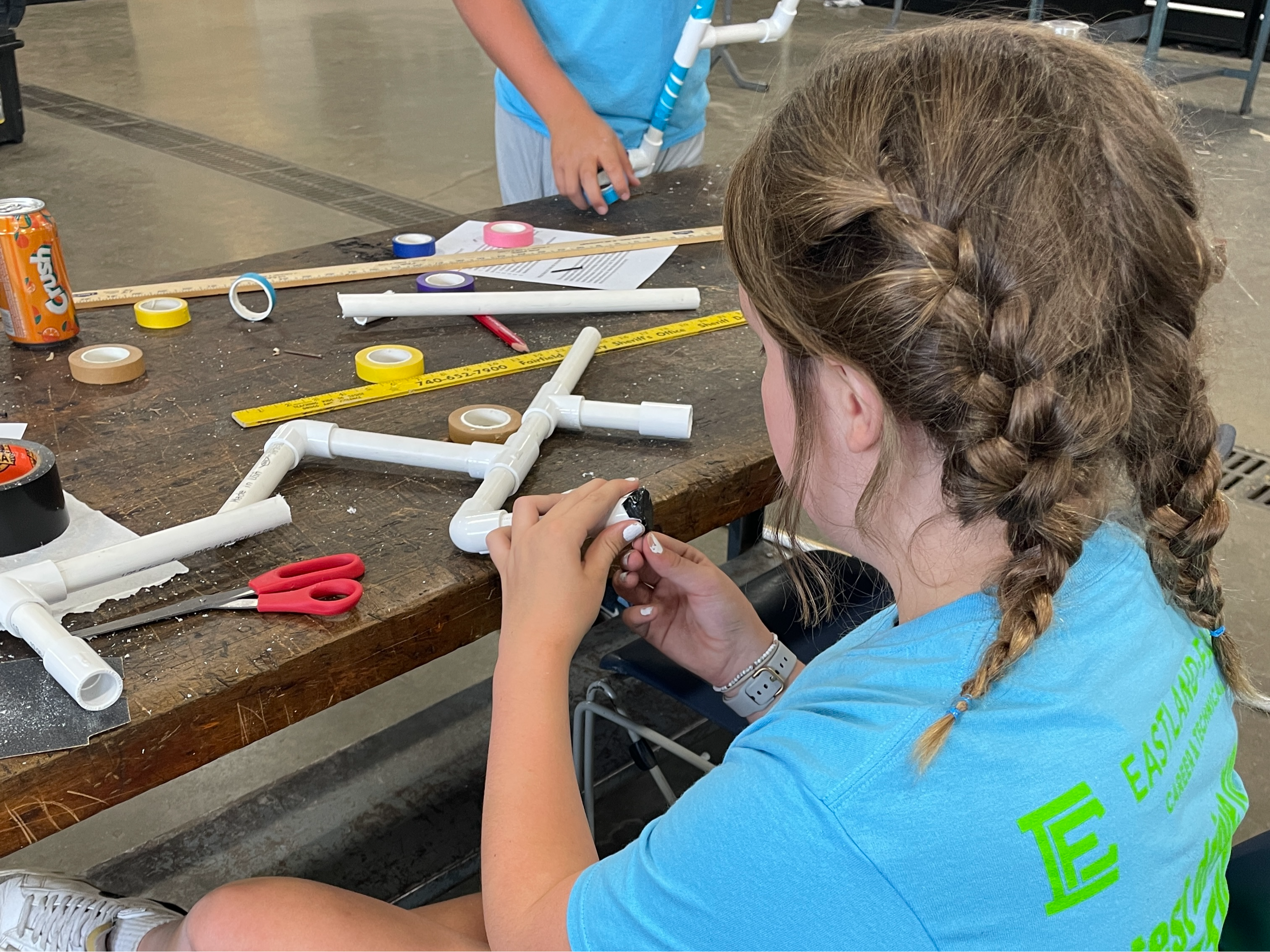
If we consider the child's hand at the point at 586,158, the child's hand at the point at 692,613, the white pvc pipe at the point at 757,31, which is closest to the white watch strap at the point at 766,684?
the child's hand at the point at 692,613

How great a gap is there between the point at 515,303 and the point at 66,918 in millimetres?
836

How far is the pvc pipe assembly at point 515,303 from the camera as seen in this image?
1.44 meters

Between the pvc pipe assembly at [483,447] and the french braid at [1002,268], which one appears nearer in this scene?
the french braid at [1002,268]

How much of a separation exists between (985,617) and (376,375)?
2.61ft

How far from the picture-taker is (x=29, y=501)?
0.97 meters

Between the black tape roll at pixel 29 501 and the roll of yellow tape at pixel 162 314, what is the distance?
0.43m

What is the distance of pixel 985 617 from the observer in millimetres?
746

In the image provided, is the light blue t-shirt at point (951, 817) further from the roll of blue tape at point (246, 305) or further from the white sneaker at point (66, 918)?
the roll of blue tape at point (246, 305)

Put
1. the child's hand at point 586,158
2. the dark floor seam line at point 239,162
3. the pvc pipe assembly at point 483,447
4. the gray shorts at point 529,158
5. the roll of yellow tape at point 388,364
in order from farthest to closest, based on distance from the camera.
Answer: the dark floor seam line at point 239,162 < the gray shorts at point 529,158 < the child's hand at point 586,158 < the roll of yellow tape at point 388,364 < the pvc pipe assembly at point 483,447

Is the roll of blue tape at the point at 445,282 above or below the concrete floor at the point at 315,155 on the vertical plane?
above

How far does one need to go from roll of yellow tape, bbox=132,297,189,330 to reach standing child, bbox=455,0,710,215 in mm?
699

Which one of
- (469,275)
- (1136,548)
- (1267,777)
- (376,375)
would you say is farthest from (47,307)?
(1267,777)

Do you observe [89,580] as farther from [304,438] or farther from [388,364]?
[388,364]

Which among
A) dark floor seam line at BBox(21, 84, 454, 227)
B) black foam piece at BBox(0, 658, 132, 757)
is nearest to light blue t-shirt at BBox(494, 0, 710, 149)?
black foam piece at BBox(0, 658, 132, 757)
